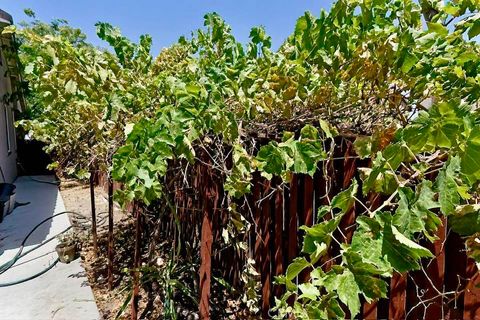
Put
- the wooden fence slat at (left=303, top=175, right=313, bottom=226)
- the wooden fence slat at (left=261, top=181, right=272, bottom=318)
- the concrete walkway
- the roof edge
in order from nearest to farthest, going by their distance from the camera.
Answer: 1. the wooden fence slat at (left=303, top=175, right=313, bottom=226)
2. the wooden fence slat at (left=261, top=181, right=272, bottom=318)
3. the concrete walkway
4. the roof edge

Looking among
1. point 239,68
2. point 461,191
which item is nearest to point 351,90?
point 239,68

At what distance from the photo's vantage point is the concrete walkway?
11.7 ft

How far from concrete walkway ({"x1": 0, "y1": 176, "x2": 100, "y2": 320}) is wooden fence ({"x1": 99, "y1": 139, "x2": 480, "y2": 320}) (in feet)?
4.22

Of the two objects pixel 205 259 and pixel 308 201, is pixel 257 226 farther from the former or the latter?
pixel 308 201

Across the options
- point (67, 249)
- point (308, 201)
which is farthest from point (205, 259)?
point (67, 249)

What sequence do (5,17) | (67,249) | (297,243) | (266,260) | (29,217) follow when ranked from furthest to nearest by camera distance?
1. (5,17)
2. (29,217)
3. (67,249)
4. (266,260)
5. (297,243)

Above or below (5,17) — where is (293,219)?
below

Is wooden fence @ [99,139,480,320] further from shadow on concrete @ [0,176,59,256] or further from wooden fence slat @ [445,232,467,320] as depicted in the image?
shadow on concrete @ [0,176,59,256]

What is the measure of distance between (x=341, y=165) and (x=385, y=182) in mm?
1031

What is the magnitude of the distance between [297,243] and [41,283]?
329 centimetres

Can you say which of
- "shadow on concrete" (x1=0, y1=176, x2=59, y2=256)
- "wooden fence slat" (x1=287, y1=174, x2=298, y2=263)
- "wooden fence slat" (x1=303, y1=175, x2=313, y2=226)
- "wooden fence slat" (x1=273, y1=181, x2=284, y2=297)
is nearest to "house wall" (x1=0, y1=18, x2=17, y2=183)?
"shadow on concrete" (x1=0, y1=176, x2=59, y2=256)

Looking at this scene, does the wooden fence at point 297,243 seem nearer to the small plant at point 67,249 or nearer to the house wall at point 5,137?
the small plant at point 67,249

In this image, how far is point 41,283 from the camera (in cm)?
427

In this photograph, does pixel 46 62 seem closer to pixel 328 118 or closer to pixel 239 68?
pixel 239 68
